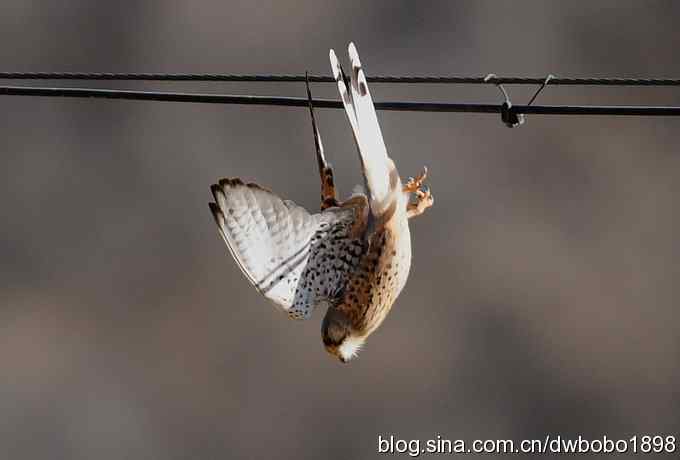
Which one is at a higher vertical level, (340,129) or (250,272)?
(340,129)

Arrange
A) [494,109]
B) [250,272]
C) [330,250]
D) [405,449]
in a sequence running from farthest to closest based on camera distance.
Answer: [405,449], [330,250], [250,272], [494,109]

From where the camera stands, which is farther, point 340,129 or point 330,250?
point 340,129

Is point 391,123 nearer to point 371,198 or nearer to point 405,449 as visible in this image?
point 405,449

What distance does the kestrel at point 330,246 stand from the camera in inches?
142

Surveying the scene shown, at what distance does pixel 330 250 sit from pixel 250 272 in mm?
316

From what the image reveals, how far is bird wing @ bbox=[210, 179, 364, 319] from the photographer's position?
142 inches

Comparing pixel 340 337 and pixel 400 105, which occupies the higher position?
pixel 400 105

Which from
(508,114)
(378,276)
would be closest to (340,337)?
(378,276)

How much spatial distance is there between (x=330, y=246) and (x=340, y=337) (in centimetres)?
Answer: 27

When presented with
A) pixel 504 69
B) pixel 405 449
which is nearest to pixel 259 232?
pixel 405 449

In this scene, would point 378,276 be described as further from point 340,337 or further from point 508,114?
point 508,114

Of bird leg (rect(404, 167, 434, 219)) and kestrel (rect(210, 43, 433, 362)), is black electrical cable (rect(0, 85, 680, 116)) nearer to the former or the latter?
kestrel (rect(210, 43, 433, 362))

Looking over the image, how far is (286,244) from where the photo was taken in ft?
12.3

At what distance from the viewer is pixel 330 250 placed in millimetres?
3852
